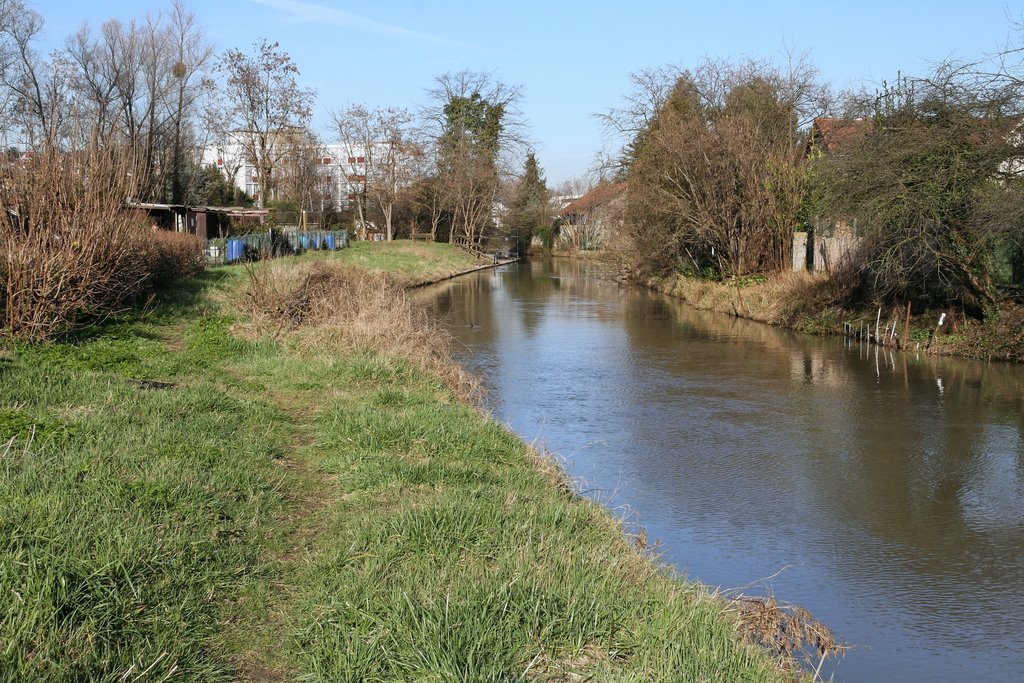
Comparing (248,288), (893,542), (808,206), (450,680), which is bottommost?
(893,542)

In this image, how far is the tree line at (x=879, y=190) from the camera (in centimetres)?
1841

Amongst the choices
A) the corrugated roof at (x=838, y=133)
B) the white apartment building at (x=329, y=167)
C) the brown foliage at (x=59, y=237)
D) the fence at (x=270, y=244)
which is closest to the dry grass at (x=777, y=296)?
the corrugated roof at (x=838, y=133)

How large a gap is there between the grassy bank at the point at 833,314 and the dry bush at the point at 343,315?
1160 centimetres

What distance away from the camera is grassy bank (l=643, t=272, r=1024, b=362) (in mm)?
19703

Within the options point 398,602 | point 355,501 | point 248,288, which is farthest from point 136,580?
point 248,288

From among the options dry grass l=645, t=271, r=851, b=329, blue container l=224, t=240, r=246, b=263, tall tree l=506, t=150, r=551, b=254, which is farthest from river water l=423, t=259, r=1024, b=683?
tall tree l=506, t=150, r=551, b=254

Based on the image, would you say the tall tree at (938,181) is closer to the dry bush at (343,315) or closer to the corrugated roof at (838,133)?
the corrugated roof at (838,133)

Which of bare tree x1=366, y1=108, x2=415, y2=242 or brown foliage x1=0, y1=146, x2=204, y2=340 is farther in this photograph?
bare tree x1=366, y1=108, x2=415, y2=242

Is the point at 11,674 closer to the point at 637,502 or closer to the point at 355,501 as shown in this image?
the point at 355,501

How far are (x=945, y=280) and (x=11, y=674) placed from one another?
20.2 m

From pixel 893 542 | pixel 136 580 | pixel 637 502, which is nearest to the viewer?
pixel 136 580

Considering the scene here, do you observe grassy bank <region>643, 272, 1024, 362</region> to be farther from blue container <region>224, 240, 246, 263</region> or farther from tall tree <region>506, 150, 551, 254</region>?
tall tree <region>506, 150, 551, 254</region>

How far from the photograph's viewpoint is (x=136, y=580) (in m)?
4.93

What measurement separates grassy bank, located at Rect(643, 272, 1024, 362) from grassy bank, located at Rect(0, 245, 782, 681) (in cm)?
1419
